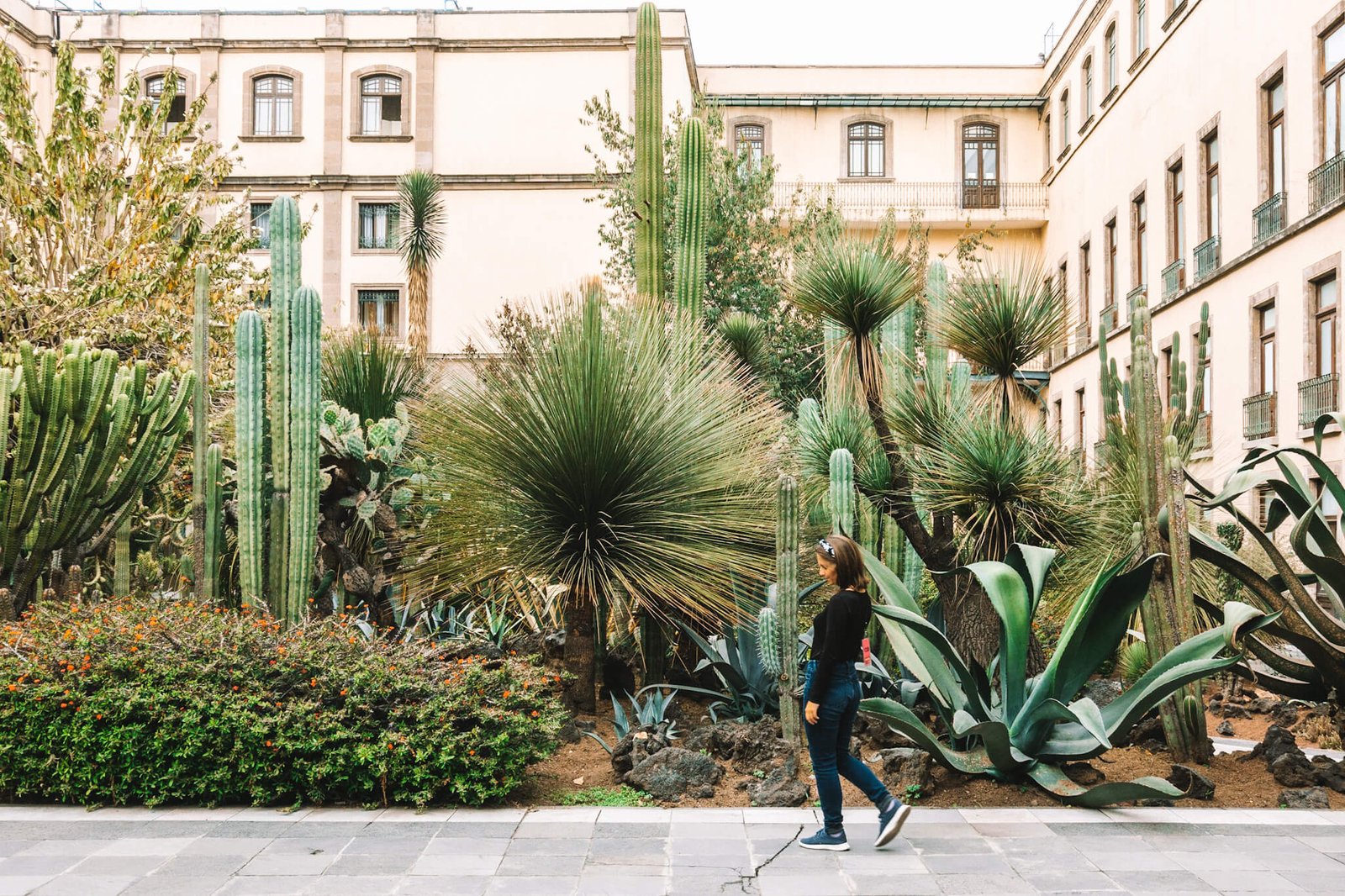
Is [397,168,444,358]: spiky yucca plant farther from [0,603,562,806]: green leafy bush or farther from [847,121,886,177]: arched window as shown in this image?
[0,603,562,806]: green leafy bush

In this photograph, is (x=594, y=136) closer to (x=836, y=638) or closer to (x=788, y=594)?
(x=788, y=594)

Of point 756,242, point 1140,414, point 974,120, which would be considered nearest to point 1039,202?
point 974,120

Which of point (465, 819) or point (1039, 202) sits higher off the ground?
point (1039, 202)

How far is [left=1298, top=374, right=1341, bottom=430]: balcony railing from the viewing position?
14734 mm

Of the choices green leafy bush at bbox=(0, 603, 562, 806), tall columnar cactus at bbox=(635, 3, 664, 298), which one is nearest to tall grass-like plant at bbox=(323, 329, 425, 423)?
tall columnar cactus at bbox=(635, 3, 664, 298)

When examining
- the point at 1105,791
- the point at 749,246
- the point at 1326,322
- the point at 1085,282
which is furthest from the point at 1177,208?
the point at 1105,791

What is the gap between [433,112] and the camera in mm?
27281

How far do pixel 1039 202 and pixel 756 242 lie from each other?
1198cm

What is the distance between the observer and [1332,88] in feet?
49.3

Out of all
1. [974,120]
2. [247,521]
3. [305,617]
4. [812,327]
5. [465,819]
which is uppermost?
[974,120]

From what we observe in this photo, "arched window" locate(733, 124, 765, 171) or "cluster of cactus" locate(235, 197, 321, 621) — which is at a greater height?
"arched window" locate(733, 124, 765, 171)

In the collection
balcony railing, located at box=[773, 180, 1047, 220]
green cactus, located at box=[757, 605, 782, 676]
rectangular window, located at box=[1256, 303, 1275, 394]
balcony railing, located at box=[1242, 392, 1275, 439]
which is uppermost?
balcony railing, located at box=[773, 180, 1047, 220]

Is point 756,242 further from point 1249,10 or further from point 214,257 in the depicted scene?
point 214,257

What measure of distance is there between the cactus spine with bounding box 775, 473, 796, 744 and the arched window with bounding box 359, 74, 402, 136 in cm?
2369
